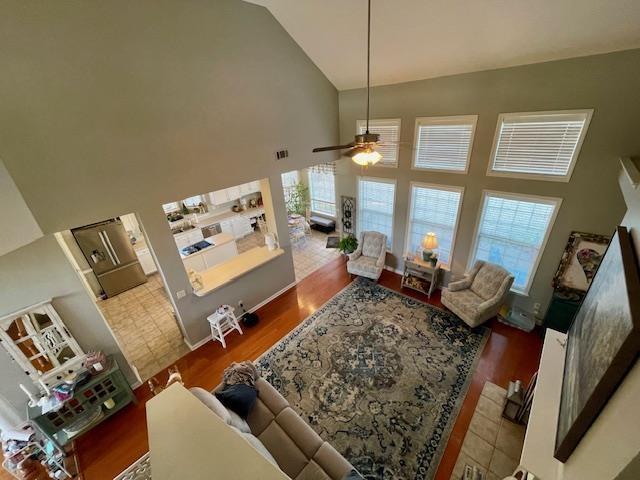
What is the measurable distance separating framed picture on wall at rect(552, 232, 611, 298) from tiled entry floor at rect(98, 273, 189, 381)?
21.5 ft

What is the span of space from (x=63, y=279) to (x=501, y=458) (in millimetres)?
5632

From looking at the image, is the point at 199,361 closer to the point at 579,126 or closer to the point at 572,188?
the point at 572,188

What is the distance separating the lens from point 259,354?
4406mm

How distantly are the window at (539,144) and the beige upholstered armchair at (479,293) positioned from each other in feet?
5.65

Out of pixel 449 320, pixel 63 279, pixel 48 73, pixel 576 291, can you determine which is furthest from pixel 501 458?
pixel 48 73

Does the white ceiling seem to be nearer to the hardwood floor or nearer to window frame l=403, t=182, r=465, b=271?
window frame l=403, t=182, r=465, b=271

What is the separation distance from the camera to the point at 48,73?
256 centimetres

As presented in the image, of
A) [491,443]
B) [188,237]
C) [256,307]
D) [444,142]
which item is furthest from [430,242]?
[188,237]

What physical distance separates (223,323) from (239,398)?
2127 mm

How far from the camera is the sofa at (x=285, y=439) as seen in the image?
245cm

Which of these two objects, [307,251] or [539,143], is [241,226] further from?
[539,143]

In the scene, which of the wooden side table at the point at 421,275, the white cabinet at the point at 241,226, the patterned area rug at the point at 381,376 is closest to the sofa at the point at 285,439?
the patterned area rug at the point at 381,376

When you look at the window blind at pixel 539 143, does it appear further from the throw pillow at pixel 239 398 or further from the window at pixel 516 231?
the throw pillow at pixel 239 398

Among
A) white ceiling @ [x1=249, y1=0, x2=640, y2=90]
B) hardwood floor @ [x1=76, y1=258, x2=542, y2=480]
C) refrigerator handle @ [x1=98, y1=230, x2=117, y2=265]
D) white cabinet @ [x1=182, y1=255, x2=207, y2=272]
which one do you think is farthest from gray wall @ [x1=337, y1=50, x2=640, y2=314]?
refrigerator handle @ [x1=98, y1=230, x2=117, y2=265]
